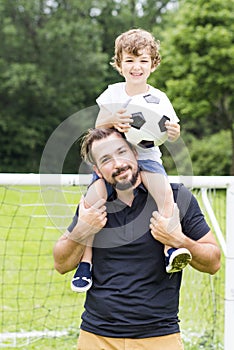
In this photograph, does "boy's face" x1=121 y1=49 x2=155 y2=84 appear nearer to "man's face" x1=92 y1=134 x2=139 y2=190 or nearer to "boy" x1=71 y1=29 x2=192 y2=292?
"boy" x1=71 y1=29 x2=192 y2=292

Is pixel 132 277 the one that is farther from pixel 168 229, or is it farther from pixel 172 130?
pixel 172 130

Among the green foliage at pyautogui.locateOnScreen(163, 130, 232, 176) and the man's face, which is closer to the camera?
the man's face

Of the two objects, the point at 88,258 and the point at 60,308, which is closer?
the point at 88,258

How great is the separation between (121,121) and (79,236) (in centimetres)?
46

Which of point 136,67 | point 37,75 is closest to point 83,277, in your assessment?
point 136,67

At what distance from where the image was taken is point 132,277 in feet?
8.05

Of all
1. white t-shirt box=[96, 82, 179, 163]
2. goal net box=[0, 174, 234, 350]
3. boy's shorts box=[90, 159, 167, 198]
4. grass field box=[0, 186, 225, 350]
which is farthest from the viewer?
grass field box=[0, 186, 225, 350]

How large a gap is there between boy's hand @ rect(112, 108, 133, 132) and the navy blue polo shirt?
0.23 metres

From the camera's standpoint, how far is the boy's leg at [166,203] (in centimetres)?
243

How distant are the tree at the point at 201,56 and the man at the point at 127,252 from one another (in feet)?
54.8

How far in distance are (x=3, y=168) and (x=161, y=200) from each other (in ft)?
74.5

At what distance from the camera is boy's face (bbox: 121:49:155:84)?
281 centimetres

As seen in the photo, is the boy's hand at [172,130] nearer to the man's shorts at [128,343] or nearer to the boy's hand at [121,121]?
the boy's hand at [121,121]

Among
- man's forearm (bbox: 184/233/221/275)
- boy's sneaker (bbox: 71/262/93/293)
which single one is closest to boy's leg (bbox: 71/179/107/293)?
boy's sneaker (bbox: 71/262/93/293)
